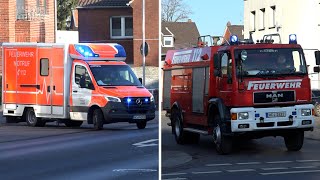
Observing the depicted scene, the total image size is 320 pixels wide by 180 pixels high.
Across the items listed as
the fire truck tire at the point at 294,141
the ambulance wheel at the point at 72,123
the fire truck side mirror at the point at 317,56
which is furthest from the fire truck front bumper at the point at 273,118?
the ambulance wheel at the point at 72,123

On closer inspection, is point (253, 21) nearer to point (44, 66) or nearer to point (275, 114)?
point (275, 114)

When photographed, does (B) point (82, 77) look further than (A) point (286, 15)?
Yes

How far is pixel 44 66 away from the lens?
1585cm

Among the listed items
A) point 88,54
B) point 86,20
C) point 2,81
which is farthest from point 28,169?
point 2,81

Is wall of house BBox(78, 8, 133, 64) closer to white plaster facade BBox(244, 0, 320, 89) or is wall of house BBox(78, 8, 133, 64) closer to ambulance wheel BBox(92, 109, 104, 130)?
white plaster facade BBox(244, 0, 320, 89)

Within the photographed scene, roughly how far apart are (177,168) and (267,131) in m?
1.81

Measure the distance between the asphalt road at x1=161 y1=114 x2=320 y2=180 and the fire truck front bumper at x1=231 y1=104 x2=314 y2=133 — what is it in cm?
49

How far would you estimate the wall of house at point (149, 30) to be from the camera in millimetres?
4043

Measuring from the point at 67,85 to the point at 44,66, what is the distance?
2.31ft

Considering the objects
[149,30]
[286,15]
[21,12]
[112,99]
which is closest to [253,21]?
A: [286,15]

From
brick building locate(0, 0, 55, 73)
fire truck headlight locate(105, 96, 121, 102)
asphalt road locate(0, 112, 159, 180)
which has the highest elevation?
brick building locate(0, 0, 55, 73)

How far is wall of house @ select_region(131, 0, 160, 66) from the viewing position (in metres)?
4.04

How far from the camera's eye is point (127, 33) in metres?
4.99

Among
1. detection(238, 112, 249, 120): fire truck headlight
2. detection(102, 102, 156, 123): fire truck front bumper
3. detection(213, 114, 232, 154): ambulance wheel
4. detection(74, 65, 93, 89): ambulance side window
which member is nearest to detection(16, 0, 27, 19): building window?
detection(74, 65, 93, 89): ambulance side window
